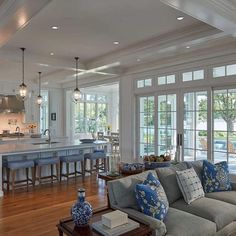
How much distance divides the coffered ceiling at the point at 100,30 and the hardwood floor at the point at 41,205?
2.78 metres

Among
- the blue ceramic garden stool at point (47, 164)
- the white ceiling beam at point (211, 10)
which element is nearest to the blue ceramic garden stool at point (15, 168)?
the blue ceramic garden stool at point (47, 164)

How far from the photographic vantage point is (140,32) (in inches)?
181

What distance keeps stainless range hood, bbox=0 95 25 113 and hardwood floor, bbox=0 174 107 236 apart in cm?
483

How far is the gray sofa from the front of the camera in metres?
2.46

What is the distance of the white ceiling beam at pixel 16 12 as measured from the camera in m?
2.78

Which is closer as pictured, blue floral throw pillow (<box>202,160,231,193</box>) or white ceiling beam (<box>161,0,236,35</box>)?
white ceiling beam (<box>161,0,236,35</box>)

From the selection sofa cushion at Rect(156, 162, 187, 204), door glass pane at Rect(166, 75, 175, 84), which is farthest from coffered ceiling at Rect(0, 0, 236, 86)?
sofa cushion at Rect(156, 162, 187, 204)

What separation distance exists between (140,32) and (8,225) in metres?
3.79

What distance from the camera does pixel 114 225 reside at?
2090 mm

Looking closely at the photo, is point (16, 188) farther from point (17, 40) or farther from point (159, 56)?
point (159, 56)

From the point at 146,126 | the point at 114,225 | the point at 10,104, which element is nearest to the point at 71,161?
the point at 146,126

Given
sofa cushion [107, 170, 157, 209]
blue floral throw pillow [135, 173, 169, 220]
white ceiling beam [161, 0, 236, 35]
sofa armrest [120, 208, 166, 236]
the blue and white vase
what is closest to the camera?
the blue and white vase

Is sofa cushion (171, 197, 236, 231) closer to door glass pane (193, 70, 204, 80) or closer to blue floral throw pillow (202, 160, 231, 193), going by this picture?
blue floral throw pillow (202, 160, 231, 193)

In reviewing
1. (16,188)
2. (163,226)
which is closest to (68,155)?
(16,188)
